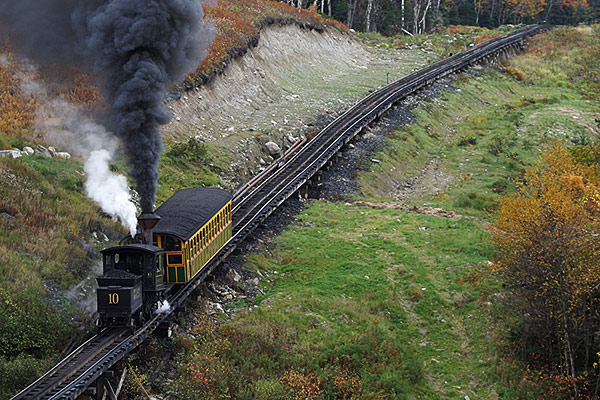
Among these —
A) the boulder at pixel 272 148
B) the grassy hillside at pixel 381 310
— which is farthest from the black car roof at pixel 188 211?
the boulder at pixel 272 148

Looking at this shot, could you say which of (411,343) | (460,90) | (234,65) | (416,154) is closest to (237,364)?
(411,343)

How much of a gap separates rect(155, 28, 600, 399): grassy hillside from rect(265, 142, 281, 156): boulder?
5.89 metres

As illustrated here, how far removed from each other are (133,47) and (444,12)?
297 feet

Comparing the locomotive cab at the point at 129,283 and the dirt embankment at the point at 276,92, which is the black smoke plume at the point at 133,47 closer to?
the locomotive cab at the point at 129,283

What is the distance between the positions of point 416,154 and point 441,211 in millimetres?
9849

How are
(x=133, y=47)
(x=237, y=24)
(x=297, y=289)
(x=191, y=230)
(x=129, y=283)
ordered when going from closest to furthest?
(x=129, y=283) → (x=133, y=47) → (x=191, y=230) → (x=297, y=289) → (x=237, y=24)

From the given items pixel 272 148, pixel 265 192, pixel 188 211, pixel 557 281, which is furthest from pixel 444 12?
pixel 557 281

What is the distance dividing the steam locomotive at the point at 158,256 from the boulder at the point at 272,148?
1377 centimetres

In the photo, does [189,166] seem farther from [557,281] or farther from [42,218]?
[557,281]

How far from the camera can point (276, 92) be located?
4475 cm

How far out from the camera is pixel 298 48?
54.2 meters

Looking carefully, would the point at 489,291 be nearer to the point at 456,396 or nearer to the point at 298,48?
the point at 456,396

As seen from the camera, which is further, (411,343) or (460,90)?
(460,90)

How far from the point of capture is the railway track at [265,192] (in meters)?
12.9
